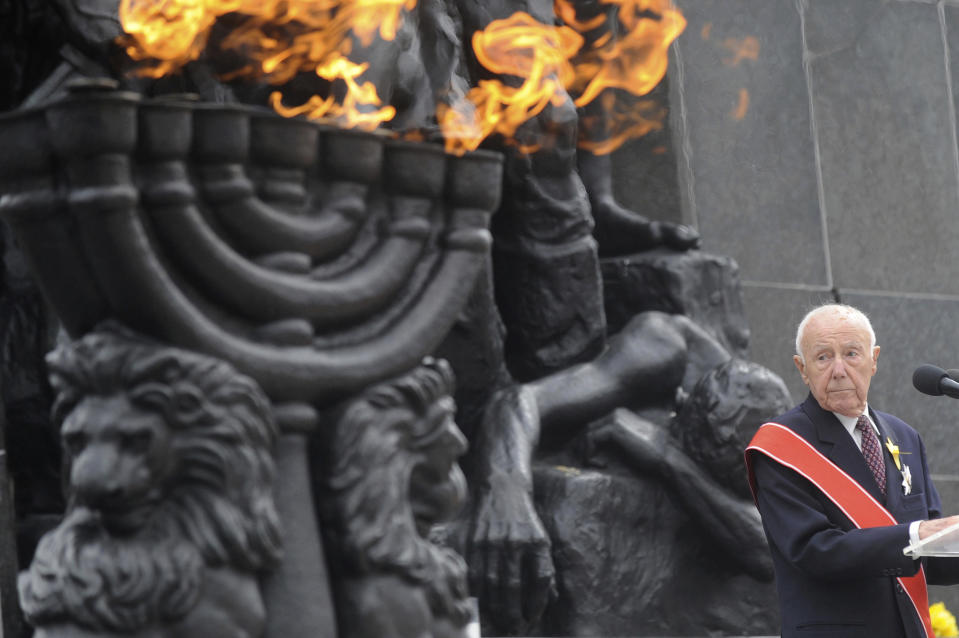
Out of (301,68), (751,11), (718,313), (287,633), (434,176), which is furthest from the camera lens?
(751,11)

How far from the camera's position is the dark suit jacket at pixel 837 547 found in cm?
357

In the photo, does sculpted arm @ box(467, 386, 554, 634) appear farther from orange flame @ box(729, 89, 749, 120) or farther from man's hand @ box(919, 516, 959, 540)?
orange flame @ box(729, 89, 749, 120)

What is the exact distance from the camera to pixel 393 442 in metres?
2.58

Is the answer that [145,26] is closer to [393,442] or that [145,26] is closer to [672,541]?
[393,442]

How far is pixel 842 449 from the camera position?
3807mm

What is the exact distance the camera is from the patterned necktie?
3801 millimetres

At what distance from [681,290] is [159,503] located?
4464 mm

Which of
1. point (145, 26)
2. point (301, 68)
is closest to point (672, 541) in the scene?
point (301, 68)

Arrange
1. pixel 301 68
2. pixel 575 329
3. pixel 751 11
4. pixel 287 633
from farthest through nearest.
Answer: pixel 751 11
pixel 575 329
pixel 301 68
pixel 287 633

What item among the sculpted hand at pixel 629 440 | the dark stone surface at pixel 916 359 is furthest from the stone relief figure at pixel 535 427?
the dark stone surface at pixel 916 359

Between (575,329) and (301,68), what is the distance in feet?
6.79

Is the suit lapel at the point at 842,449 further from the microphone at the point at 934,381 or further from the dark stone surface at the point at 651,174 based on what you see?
the dark stone surface at the point at 651,174

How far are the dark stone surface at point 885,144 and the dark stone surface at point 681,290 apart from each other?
194 cm

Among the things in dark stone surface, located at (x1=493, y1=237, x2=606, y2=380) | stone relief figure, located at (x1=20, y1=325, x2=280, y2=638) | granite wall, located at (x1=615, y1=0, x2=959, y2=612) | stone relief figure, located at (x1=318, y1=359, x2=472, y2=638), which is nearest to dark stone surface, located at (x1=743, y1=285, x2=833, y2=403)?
granite wall, located at (x1=615, y1=0, x2=959, y2=612)
